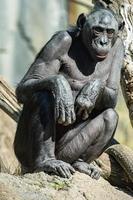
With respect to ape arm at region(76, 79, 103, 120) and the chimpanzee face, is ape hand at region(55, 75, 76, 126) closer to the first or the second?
ape arm at region(76, 79, 103, 120)

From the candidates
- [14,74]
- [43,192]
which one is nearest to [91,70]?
[43,192]

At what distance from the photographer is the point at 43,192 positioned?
6.20 meters

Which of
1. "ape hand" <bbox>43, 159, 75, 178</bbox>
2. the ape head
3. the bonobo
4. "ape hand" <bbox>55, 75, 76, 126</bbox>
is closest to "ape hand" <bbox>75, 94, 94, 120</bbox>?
the bonobo

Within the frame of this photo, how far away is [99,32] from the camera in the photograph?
6.81 metres

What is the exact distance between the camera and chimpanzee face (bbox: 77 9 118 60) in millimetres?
6758

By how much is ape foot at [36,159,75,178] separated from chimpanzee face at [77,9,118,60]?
32.6 inches

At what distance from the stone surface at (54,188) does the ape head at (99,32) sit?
2.95ft

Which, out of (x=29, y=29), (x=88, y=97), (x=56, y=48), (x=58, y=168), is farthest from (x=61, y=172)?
(x=29, y=29)

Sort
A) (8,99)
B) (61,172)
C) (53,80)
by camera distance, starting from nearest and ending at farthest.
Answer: (61,172) → (53,80) → (8,99)

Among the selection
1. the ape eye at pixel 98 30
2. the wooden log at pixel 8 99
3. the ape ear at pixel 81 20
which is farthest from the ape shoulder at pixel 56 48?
the wooden log at pixel 8 99

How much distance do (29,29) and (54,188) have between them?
5484mm

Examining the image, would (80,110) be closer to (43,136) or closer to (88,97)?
(88,97)

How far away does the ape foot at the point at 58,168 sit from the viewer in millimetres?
6508

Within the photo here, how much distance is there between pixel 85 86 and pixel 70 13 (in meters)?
4.89
